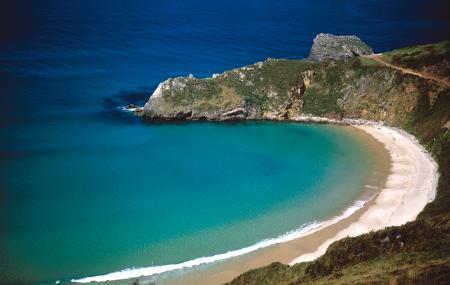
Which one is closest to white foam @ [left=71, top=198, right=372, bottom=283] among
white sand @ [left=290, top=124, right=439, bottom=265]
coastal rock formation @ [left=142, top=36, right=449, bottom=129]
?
white sand @ [left=290, top=124, right=439, bottom=265]

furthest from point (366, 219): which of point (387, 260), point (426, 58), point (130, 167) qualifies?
point (426, 58)

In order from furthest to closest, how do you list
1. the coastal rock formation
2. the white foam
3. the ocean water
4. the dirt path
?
the coastal rock formation
the dirt path
the ocean water
the white foam

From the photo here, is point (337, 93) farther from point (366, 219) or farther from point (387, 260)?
point (387, 260)

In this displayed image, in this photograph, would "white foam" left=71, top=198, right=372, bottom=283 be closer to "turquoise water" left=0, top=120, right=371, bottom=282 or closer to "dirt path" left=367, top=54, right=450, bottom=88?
"turquoise water" left=0, top=120, right=371, bottom=282

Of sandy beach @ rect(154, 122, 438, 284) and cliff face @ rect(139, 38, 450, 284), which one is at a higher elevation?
cliff face @ rect(139, 38, 450, 284)

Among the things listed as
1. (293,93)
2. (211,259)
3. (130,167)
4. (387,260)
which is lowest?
(387,260)

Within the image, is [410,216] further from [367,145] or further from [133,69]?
[133,69]

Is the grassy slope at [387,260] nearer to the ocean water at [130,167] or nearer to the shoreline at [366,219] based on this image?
the shoreline at [366,219]
